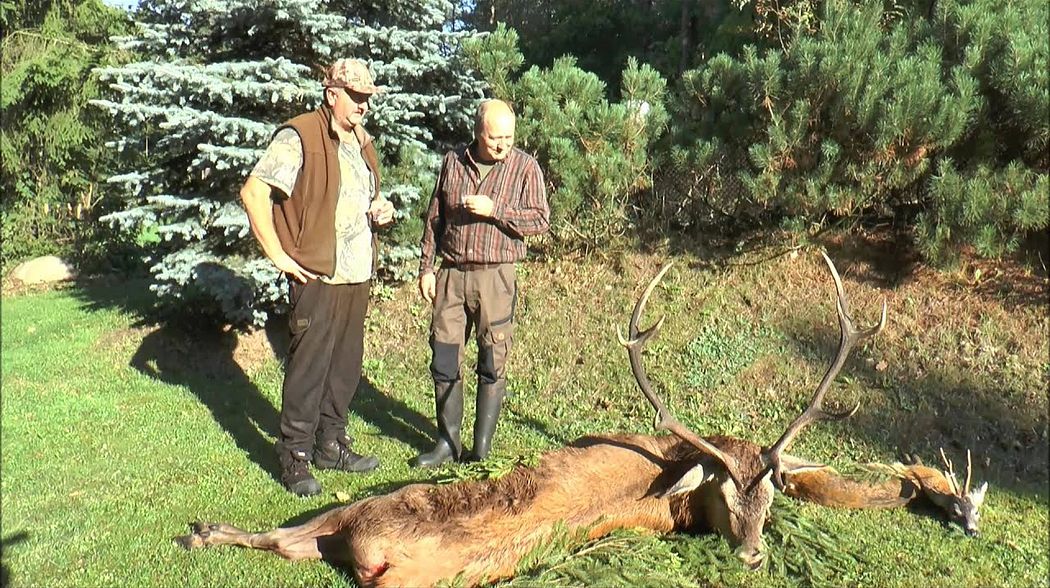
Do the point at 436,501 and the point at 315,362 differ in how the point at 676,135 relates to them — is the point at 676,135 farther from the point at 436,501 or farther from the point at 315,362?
the point at 436,501

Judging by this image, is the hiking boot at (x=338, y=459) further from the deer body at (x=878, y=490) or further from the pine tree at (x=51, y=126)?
the pine tree at (x=51, y=126)

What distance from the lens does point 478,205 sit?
4098 millimetres

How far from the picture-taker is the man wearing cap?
3.99 m

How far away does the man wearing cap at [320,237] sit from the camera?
3.99m

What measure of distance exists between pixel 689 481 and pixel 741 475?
267 millimetres

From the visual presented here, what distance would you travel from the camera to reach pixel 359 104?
13.8 feet

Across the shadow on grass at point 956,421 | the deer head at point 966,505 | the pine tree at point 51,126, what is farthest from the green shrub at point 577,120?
the pine tree at point 51,126

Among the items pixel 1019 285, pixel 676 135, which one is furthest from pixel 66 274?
pixel 1019 285

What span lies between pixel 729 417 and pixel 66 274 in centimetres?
1242

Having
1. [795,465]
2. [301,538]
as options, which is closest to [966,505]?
[795,465]

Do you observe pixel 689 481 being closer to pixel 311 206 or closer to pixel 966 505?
pixel 966 505

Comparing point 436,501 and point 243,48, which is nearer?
point 436,501

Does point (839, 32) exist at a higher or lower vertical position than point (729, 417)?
higher

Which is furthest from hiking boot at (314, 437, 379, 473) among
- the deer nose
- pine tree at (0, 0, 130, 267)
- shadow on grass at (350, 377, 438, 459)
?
pine tree at (0, 0, 130, 267)
